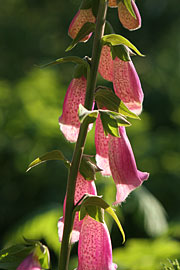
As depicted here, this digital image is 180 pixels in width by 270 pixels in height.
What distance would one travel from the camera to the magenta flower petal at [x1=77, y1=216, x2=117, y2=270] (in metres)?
0.69

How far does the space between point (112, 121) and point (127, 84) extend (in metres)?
0.10

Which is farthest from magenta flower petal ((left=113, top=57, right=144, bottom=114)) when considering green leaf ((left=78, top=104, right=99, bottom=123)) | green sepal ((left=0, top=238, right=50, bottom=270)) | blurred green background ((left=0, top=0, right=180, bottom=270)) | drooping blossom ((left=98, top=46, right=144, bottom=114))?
blurred green background ((left=0, top=0, right=180, bottom=270))

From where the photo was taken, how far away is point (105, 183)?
2078 millimetres

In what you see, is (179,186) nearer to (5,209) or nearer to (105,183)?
(105,183)

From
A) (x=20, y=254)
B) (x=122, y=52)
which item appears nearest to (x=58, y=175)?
(x=20, y=254)

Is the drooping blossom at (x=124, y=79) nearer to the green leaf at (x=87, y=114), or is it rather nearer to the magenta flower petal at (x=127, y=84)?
the magenta flower petal at (x=127, y=84)

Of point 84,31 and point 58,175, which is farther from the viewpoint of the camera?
point 58,175

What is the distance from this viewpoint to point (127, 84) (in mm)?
722

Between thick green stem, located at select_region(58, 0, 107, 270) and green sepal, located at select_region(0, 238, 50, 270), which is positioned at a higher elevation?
thick green stem, located at select_region(58, 0, 107, 270)

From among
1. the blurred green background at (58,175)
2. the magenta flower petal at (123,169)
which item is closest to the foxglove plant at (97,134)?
the magenta flower petal at (123,169)

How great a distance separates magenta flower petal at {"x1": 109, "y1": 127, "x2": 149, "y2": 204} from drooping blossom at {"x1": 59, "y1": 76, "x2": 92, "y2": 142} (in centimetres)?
6

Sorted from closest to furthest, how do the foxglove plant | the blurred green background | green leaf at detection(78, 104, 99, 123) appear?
green leaf at detection(78, 104, 99, 123) → the foxglove plant → the blurred green background

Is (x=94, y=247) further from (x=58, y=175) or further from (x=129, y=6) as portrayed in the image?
(x=58, y=175)

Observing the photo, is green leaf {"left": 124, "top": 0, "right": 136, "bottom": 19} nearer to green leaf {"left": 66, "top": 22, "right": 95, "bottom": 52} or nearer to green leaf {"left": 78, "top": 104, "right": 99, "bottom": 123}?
green leaf {"left": 66, "top": 22, "right": 95, "bottom": 52}
